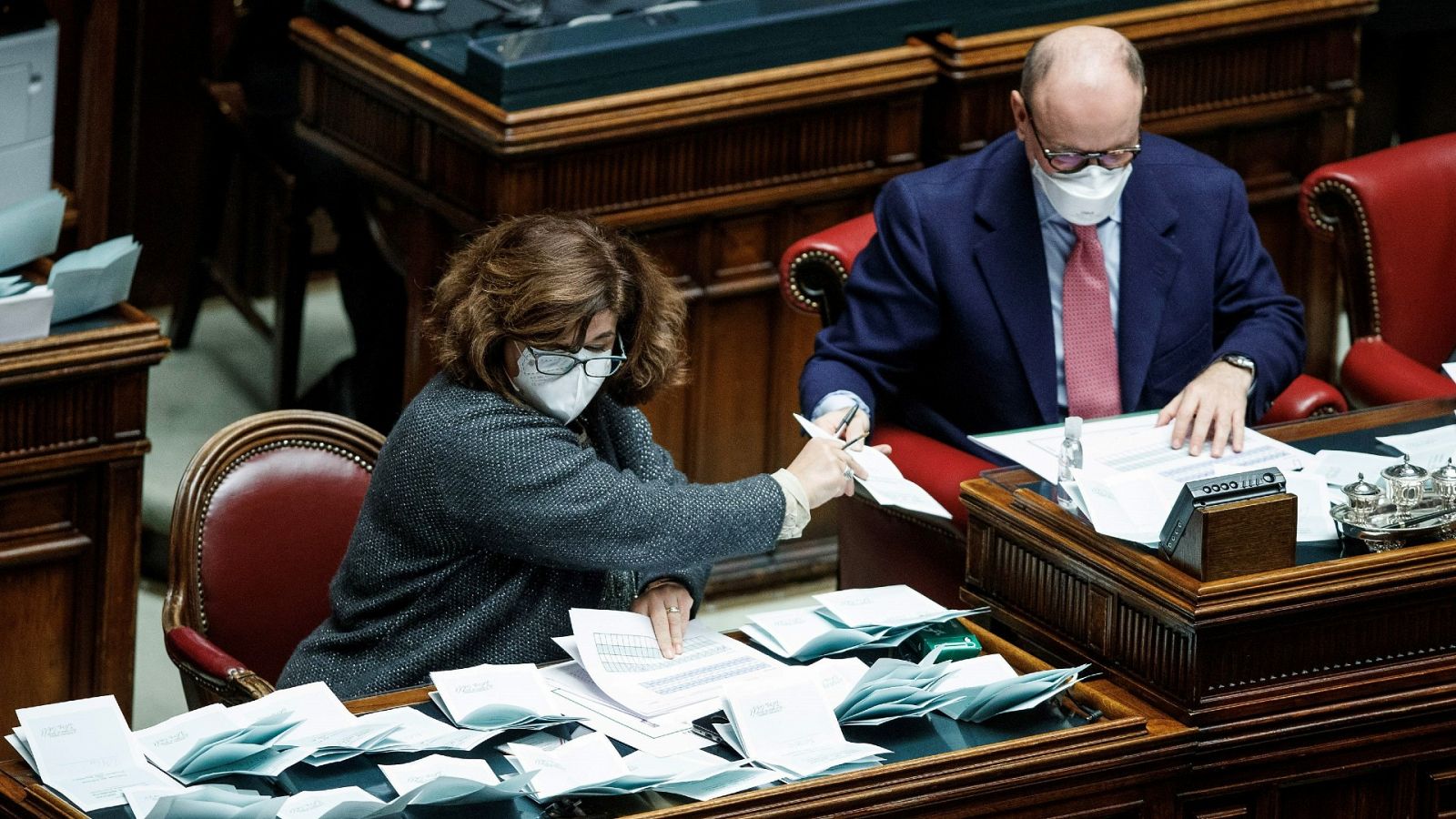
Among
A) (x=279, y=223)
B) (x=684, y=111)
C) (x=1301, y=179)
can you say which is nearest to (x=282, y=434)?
(x=684, y=111)

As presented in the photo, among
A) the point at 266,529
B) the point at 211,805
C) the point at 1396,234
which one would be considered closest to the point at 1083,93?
the point at 1396,234

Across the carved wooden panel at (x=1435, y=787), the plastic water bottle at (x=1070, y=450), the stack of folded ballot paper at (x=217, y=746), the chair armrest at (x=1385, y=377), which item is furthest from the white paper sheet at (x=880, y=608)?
the chair armrest at (x=1385, y=377)

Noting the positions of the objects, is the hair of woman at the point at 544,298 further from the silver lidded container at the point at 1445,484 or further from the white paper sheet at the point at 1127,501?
the silver lidded container at the point at 1445,484

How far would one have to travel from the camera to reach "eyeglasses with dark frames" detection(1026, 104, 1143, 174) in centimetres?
342

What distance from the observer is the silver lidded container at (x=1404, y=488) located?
108 inches

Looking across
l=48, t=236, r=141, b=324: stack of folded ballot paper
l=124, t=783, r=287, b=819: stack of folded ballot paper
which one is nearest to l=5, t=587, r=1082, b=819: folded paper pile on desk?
l=124, t=783, r=287, b=819: stack of folded ballot paper

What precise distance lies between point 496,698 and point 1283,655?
3.05 feet

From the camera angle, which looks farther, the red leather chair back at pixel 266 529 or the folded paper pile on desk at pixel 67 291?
the folded paper pile on desk at pixel 67 291

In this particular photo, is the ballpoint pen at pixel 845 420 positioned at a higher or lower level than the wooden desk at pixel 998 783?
higher

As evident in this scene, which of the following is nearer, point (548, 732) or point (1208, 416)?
point (548, 732)

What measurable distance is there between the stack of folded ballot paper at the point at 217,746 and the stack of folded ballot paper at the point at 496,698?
18 cm

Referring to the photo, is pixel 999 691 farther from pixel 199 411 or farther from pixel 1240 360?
pixel 199 411

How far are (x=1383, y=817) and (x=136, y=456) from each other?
2.08 metres

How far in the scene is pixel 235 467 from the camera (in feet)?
10.6
